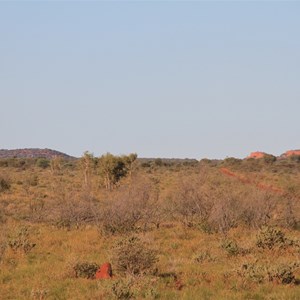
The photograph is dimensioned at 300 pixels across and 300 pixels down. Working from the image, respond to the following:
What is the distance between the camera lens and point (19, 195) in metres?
32.6

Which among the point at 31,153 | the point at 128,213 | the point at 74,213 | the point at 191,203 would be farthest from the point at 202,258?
the point at 31,153

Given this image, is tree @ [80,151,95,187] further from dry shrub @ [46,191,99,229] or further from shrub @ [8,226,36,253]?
shrub @ [8,226,36,253]

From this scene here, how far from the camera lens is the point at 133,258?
1168cm

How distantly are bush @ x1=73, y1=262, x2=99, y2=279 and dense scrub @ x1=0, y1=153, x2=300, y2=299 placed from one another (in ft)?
0.08

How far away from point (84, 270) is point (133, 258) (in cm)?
114

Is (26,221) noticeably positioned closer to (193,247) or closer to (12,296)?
(193,247)

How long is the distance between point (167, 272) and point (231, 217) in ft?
24.1

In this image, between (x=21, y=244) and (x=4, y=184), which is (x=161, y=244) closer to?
(x=21, y=244)

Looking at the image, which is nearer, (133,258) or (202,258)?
(133,258)

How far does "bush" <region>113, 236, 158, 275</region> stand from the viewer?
1165 cm

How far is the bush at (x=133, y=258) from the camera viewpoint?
1165cm

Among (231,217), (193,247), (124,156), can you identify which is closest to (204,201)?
(231,217)

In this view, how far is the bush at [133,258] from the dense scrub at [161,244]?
2 cm

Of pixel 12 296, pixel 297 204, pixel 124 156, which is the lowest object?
pixel 12 296
